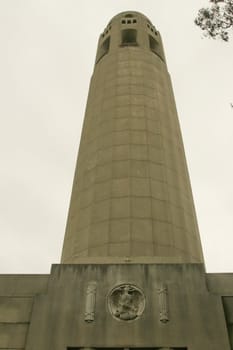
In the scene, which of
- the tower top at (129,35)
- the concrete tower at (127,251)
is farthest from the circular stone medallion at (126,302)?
the tower top at (129,35)

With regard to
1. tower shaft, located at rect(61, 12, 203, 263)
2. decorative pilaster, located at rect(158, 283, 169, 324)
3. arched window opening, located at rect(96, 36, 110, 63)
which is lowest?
decorative pilaster, located at rect(158, 283, 169, 324)

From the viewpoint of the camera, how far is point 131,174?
1959cm

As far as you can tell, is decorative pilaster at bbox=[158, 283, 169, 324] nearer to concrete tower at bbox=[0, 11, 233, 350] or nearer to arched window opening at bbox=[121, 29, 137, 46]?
concrete tower at bbox=[0, 11, 233, 350]

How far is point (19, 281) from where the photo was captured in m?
14.8

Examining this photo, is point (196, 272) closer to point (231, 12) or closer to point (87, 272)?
point (87, 272)

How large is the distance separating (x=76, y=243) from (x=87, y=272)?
4.12 metres

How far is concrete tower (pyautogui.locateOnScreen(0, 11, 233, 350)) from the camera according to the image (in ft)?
41.4

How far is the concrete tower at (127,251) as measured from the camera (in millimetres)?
12625

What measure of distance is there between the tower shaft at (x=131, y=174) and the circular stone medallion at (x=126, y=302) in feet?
9.73

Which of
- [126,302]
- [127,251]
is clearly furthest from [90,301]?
[127,251]

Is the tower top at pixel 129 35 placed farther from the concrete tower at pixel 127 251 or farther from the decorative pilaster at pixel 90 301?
the decorative pilaster at pixel 90 301

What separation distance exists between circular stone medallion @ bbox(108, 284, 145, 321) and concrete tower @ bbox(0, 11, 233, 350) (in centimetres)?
3

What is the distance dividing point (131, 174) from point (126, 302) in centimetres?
780

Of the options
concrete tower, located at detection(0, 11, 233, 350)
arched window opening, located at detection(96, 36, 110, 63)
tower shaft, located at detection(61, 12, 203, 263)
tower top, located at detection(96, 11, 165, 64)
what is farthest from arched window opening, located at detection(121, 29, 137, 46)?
tower shaft, located at detection(61, 12, 203, 263)
